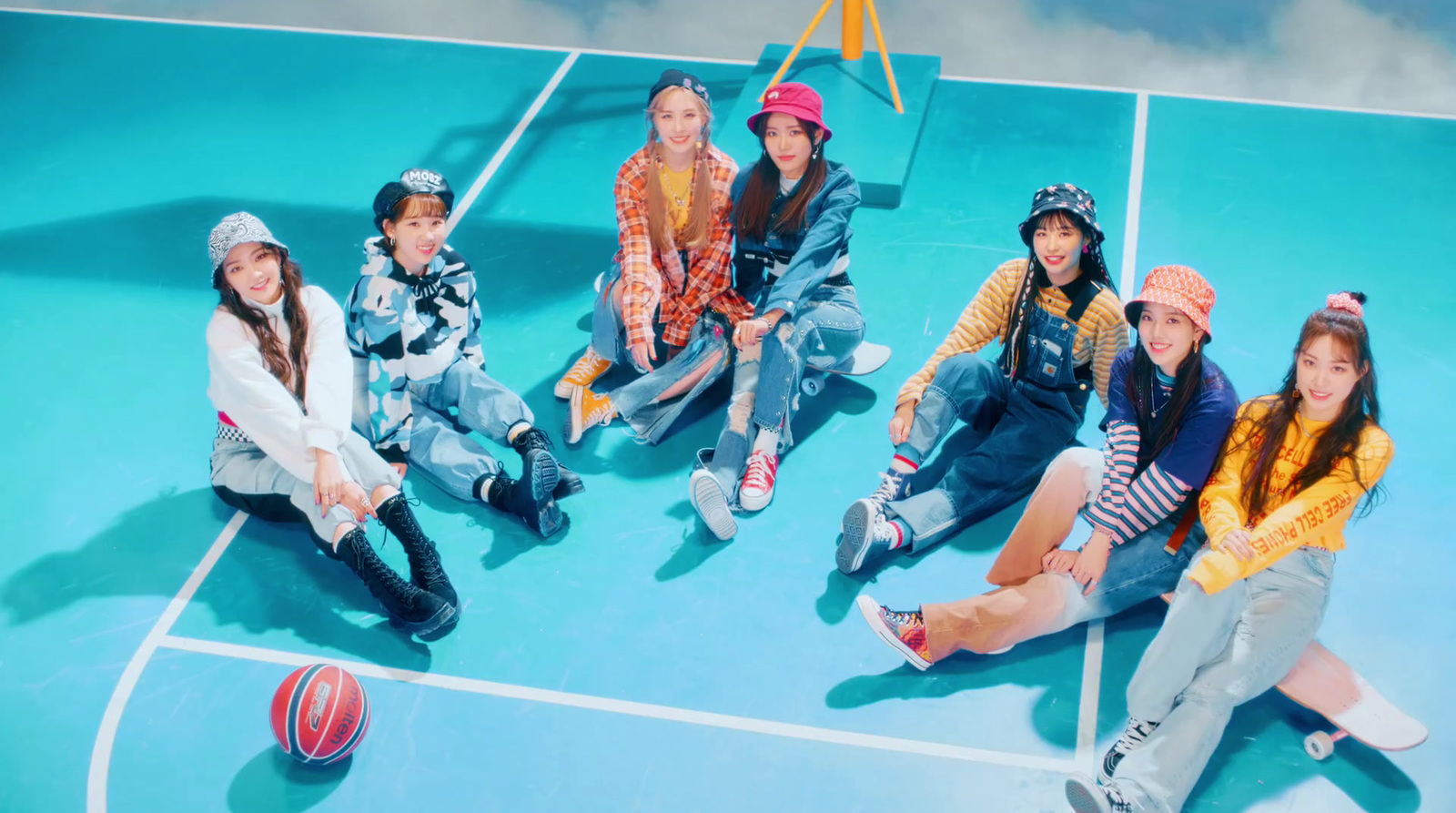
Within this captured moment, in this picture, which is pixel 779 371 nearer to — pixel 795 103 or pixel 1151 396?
pixel 795 103

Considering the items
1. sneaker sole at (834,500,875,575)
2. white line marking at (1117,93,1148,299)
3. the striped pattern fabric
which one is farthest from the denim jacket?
white line marking at (1117,93,1148,299)

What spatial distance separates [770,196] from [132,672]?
3042 mm

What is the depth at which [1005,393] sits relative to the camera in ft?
16.2

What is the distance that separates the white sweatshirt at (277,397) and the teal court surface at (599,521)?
55 cm

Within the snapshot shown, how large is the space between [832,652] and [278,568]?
215 centimetres

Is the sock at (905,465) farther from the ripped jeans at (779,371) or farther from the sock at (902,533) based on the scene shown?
the ripped jeans at (779,371)

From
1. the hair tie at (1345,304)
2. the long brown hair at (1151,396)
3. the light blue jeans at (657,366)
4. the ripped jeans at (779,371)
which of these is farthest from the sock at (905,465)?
the hair tie at (1345,304)

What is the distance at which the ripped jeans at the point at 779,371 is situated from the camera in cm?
501

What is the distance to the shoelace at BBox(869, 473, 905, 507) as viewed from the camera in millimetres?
4754

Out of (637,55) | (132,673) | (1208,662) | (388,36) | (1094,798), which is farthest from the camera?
(388,36)

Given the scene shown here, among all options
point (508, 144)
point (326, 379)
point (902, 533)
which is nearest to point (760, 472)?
point (902, 533)

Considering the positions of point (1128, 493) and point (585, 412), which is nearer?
point (1128, 493)

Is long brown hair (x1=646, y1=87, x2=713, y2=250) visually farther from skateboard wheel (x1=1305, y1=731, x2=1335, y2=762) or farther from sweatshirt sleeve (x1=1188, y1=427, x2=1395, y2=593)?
skateboard wheel (x1=1305, y1=731, x2=1335, y2=762)

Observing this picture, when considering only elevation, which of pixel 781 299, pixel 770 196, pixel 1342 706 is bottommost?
pixel 781 299
